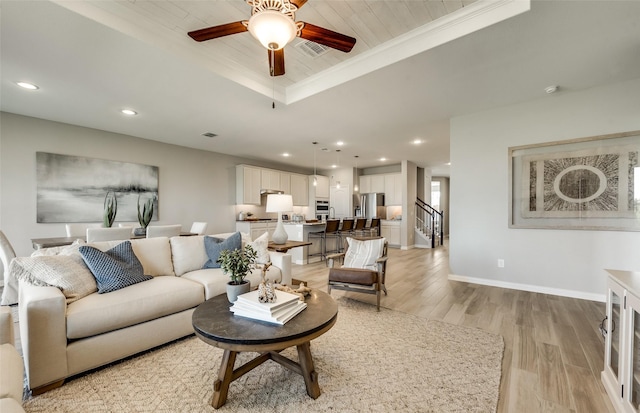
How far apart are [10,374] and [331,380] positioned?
1.62m

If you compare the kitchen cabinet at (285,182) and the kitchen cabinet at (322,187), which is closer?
the kitchen cabinet at (285,182)

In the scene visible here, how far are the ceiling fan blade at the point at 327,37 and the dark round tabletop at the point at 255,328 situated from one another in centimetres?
194

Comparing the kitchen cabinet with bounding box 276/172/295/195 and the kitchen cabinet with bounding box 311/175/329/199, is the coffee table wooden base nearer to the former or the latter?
the kitchen cabinet with bounding box 276/172/295/195

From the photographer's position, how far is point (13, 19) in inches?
81.1

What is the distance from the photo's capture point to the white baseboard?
329 cm

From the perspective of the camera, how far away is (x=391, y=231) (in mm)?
8156

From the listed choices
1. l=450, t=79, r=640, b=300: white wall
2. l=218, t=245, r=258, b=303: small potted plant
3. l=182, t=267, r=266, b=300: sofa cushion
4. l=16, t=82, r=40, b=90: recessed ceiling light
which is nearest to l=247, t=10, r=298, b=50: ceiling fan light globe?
l=218, t=245, r=258, b=303: small potted plant

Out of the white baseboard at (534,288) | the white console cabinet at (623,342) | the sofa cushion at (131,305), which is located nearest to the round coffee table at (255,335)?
the sofa cushion at (131,305)

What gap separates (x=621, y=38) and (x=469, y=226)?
8.46 feet

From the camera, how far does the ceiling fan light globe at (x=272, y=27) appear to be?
166 cm

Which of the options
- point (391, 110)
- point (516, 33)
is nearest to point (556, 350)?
point (516, 33)

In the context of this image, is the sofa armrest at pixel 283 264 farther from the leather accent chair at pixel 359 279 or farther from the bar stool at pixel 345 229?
the bar stool at pixel 345 229

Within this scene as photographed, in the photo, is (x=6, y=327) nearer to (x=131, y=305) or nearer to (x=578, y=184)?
(x=131, y=305)

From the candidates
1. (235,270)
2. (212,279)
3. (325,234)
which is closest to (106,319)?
(212,279)
